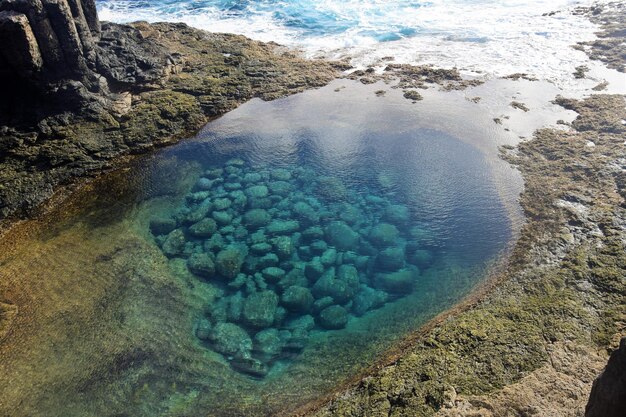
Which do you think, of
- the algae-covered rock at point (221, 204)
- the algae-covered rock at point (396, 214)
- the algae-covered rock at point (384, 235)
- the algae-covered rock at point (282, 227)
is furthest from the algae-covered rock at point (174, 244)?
the algae-covered rock at point (396, 214)

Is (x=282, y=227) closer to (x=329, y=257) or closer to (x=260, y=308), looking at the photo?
(x=329, y=257)

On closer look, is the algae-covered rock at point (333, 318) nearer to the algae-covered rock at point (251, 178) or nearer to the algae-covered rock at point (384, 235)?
the algae-covered rock at point (384, 235)

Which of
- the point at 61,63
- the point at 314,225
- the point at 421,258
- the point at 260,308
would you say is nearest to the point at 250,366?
the point at 260,308

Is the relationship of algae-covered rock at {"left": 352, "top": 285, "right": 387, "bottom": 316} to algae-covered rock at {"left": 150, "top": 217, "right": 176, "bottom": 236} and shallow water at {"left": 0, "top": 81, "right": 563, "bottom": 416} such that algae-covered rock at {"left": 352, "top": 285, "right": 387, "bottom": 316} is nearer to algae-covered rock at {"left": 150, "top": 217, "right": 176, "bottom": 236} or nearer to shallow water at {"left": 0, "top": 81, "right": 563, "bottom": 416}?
shallow water at {"left": 0, "top": 81, "right": 563, "bottom": 416}

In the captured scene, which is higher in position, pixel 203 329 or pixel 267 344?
pixel 203 329

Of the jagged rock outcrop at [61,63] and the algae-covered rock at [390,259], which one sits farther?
the jagged rock outcrop at [61,63]
